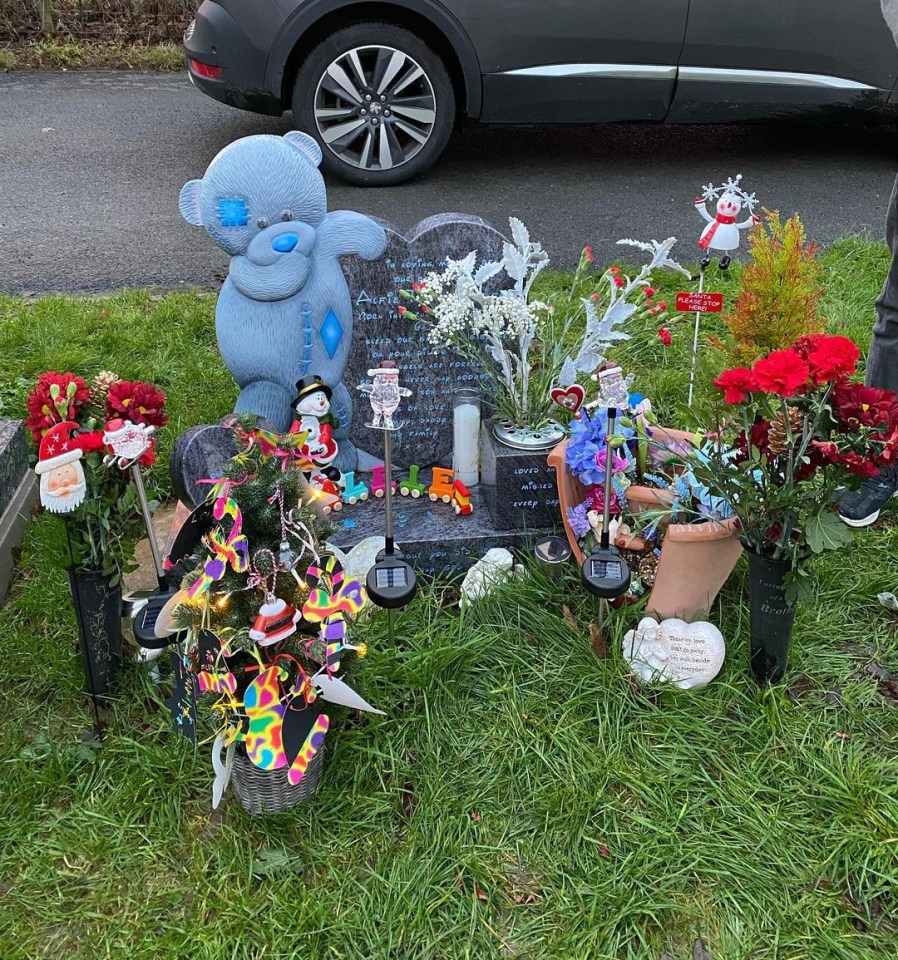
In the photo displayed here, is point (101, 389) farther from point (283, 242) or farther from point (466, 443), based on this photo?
point (466, 443)

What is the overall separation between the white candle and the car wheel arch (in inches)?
124

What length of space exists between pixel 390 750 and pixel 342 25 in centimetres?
442

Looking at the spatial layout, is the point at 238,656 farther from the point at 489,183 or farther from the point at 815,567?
Result: the point at 489,183

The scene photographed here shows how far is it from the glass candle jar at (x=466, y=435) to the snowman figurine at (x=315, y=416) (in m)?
0.39

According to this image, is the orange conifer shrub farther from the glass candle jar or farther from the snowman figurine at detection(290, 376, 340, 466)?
the snowman figurine at detection(290, 376, 340, 466)

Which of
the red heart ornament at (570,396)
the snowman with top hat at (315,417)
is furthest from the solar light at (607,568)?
the snowman with top hat at (315,417)

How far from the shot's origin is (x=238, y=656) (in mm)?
1918

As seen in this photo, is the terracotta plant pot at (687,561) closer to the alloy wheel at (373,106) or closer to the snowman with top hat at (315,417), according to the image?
the snowman with top hat at (315,417)

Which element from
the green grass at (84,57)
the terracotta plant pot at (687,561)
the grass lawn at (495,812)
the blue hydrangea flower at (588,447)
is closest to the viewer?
the grass lawn at (495,812)

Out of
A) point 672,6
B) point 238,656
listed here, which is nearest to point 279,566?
point 238,656

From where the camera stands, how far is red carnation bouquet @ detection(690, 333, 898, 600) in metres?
1.89

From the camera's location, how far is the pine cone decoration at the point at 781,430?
80.0 inches

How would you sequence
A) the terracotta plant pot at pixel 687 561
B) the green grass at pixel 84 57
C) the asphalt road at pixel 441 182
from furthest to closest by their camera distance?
the green grass at pixel 84 57, the asphalt road at pixel 441 182, the terracotta plant pot at pixel 687 561

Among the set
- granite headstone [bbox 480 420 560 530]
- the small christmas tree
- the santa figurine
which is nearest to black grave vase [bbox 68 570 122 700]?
the santa figurine
